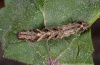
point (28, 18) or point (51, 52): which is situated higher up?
point (28, 18)

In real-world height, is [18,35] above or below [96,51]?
above

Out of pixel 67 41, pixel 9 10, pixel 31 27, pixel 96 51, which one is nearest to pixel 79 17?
pixel 67 41

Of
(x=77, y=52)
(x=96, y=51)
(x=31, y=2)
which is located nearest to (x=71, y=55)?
(x=77, y=52)

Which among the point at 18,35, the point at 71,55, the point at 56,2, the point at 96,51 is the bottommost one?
the point at 96,51

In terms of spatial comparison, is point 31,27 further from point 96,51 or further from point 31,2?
point 96,51

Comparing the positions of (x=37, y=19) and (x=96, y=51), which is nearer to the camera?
(x=37, y=19)

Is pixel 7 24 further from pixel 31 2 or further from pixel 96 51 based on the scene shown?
pixel 96 51
